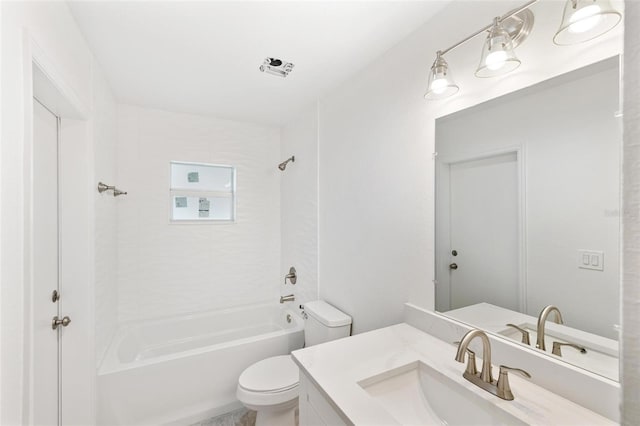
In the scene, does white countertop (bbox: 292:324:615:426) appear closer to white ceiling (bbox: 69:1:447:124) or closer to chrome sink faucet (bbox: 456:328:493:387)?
chrome sink faucet (bbox: 456:328:493:387)

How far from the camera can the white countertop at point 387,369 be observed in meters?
0.83

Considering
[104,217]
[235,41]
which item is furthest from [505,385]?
[104,217]

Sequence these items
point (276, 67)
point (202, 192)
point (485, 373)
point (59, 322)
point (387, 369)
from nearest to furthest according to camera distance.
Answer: point (485, 373), point (387, 369), point (59, 322), point (276, 67), point (202, 192)

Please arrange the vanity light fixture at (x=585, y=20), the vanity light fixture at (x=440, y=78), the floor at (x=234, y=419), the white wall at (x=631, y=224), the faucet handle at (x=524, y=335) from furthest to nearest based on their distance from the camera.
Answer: the floor at (x=234, y=419), the vanity light fixture at (x=440, y=78), the faucet handle at (x=524, y=335), the vanity light fixture at (x=585, y=20), the white wall at (x=631, y=224)

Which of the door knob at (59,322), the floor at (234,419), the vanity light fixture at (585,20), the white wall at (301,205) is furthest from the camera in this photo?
the white wall at (301,205)

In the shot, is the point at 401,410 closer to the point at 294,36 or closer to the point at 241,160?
the point at 294,36

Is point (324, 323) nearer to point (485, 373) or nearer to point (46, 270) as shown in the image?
point (485, 373)

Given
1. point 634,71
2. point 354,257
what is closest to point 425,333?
point 354,257

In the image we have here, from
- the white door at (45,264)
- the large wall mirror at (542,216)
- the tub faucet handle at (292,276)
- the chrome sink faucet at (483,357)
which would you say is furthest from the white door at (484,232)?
the white door at (45,264)

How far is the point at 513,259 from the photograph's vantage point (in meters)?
1.11

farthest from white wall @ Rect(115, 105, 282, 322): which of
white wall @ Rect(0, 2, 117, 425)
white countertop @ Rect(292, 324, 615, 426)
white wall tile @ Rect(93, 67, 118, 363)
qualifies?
white countertop @ Rect(292, 324, 615, 426)

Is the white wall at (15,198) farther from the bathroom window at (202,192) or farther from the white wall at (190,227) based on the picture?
the bathroom window at (202,192)

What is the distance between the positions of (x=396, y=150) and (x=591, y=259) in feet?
3.22

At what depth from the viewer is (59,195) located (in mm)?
1575
